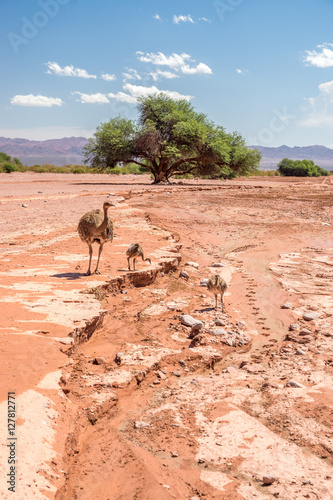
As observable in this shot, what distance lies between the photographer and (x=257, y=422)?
4.85 metres

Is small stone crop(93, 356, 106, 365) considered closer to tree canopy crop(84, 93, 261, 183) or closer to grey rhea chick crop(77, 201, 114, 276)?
grey rhea chick crop(77, 201, 114, 276)

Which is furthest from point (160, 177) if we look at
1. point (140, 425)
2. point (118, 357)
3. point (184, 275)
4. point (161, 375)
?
point (140, 425)

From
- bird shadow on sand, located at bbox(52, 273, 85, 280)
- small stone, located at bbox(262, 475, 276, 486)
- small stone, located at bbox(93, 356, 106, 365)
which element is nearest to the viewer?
small stone, located at bbox(262, 475, 276, 486)

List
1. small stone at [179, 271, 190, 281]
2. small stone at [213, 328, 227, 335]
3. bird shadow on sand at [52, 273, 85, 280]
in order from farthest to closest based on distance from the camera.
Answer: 1. small stone at [179, 271, 190, 281]
2. bird shadow on sand at [52, 273, 85, 280]
3. small stone at [213, 328, 227, 335]

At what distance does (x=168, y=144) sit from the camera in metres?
36.1

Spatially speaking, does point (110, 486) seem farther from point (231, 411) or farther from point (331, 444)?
point (331, 444)

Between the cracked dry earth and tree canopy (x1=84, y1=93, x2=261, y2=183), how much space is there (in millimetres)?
25053

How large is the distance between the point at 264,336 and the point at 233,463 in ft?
11.7

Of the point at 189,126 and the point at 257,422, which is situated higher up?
the point at 189,126

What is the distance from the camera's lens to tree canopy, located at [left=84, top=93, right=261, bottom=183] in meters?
36.0

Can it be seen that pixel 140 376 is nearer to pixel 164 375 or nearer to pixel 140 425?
pixel 164 375

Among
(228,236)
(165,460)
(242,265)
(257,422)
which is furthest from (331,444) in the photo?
(228,236)

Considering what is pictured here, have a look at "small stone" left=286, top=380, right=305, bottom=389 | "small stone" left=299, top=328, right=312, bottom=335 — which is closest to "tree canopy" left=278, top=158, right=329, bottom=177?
"small stone" left=299, top=328, right=312, bottom=335

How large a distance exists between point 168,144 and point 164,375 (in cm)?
3177
